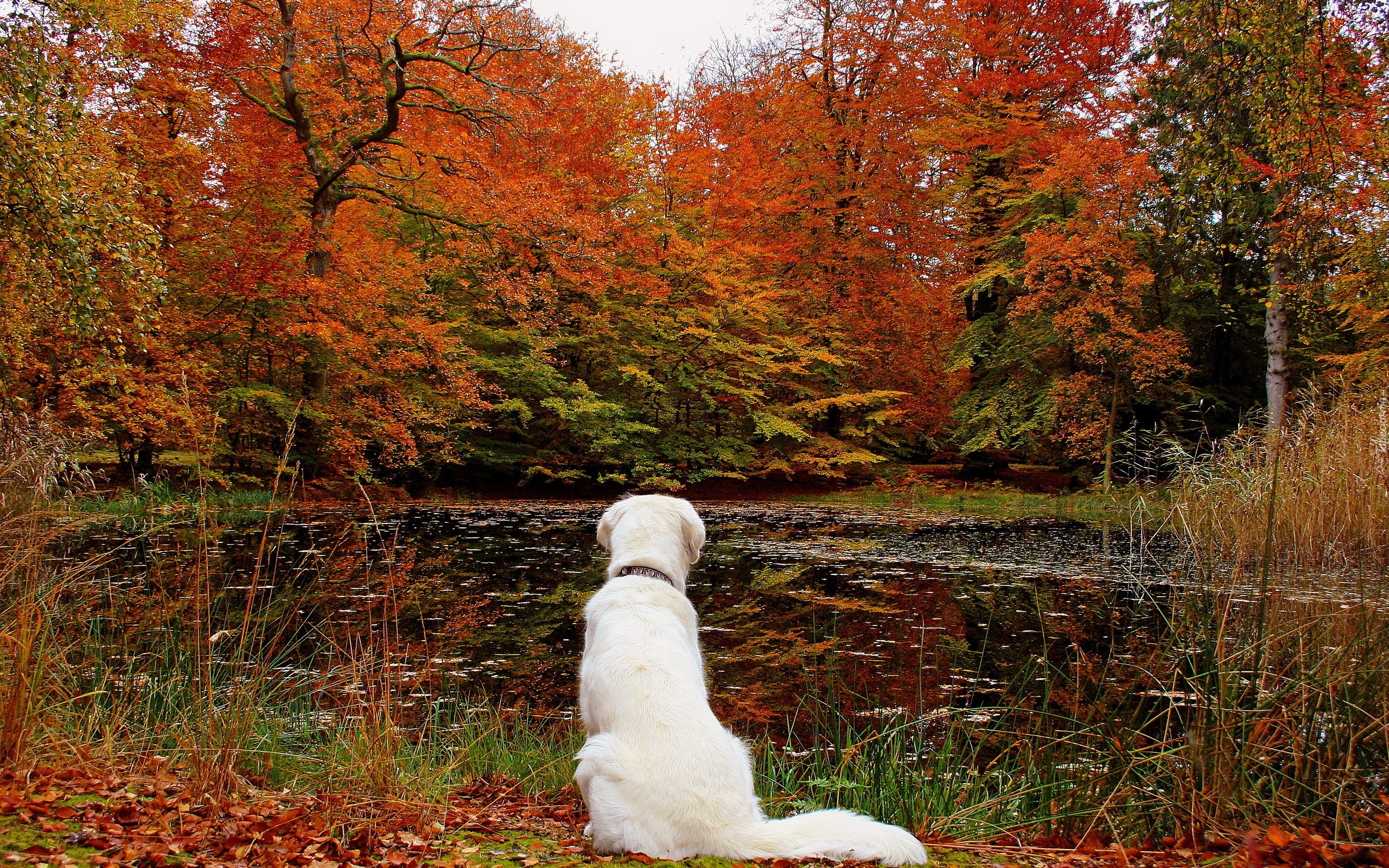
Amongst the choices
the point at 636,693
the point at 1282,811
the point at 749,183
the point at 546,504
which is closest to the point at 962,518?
the point at 546,504

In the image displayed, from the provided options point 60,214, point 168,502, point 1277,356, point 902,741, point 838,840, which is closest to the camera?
point 838,840

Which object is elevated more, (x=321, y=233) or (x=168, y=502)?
(x=321, y=233)

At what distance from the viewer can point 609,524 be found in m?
3.97

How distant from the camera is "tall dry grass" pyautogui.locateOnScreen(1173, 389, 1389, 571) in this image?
22.1 ft

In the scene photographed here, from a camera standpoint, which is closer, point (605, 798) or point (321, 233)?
point (605, 798)

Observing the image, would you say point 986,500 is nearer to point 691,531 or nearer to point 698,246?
point 698,246

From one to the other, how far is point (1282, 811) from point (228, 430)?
17.4 m

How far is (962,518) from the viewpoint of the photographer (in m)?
16.1

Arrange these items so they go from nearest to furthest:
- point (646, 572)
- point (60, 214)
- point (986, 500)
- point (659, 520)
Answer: point (646, 572), point (659, 520), point (60, 214), point (986, 500)

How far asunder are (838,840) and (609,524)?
2.11 meters

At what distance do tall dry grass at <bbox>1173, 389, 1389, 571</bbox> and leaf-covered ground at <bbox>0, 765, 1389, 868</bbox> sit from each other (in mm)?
4469

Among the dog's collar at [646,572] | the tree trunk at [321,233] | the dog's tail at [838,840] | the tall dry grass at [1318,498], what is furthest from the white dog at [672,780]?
the tree trunk at [321,233]

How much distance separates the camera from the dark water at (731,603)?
517 centimetres

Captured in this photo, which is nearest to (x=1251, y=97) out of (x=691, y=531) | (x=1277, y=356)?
(x=691, y=531)
